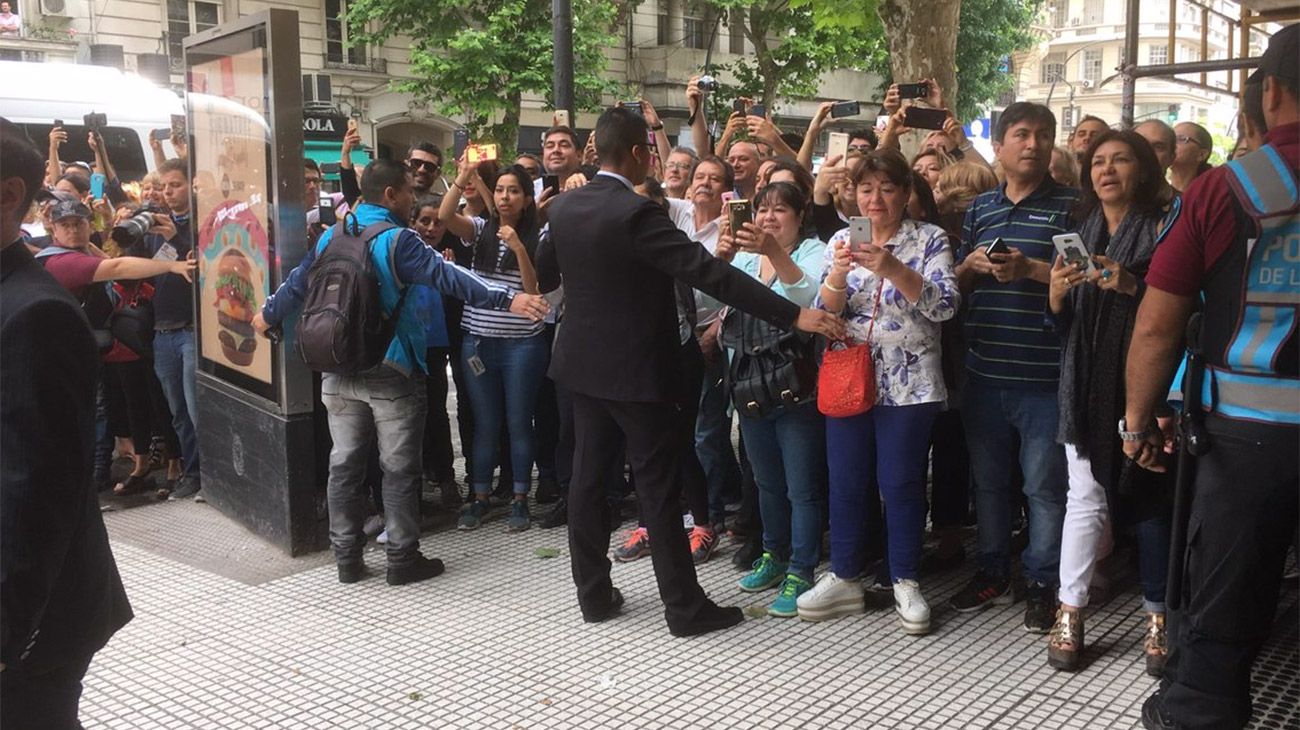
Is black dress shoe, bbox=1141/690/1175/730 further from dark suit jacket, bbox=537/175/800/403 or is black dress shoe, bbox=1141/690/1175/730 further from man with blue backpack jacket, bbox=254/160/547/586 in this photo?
man with blue backpack jacket, bbox=254/160/547/586

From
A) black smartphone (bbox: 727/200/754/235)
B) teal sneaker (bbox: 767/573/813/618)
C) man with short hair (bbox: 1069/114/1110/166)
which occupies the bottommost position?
teal sneaker (bbox: 767/573/813/618)

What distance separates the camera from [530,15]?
75.3 feet

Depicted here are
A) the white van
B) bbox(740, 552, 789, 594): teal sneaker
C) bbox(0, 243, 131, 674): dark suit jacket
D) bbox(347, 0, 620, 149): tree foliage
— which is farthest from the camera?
bbox(347, 0, 620, 149): tree foliage

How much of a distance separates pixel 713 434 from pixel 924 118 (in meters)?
1.85

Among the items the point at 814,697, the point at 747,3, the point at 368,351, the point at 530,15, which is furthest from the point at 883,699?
the point at 747,3

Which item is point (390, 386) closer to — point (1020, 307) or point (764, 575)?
point (764, 575)

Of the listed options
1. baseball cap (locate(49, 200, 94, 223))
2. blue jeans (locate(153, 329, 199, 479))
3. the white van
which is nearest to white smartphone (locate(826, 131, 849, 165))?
blue jeans (locate(153, 329, 199, 479))

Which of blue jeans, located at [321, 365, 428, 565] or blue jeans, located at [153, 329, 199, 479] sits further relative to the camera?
blue jeans, located at [153, 329, 199, 479]

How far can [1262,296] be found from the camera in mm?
3000

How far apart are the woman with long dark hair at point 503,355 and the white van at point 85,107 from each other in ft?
27.4

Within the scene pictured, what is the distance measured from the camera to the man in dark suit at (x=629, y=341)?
177 inches

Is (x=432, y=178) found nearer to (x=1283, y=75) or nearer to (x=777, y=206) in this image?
(x=777, y=206)

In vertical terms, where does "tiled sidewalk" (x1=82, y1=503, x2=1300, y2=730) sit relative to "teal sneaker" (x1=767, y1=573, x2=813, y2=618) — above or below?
below

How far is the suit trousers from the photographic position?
4684 millimetres
